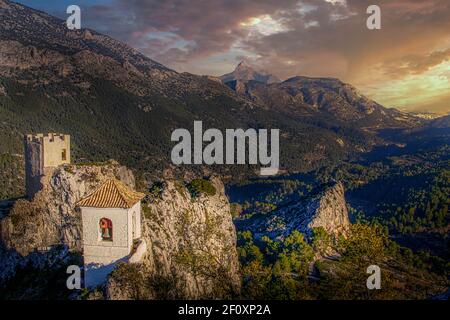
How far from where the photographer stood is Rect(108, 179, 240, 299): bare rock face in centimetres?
4300

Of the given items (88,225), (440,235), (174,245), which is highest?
(88,225)

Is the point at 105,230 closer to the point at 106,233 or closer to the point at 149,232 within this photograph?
the point at 106,233

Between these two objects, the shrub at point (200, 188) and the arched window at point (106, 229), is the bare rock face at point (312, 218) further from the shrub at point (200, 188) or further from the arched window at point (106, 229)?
the arched window at point (106, 229)

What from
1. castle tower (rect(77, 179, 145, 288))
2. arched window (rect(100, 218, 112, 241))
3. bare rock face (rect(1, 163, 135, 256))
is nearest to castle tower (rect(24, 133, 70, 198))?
bare rock face (rect(1, 163, 135, 256))

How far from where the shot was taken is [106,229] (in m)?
36.6

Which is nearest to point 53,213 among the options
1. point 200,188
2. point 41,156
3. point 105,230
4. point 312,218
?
point 41,156

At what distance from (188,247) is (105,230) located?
56.6 ft

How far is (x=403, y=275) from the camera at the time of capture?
267ft

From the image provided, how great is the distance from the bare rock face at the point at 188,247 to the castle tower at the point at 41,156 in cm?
1402

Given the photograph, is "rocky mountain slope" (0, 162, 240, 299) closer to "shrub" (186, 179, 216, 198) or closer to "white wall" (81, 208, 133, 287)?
"shrub" (186, 179, 216, 198)

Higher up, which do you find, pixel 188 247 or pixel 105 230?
pixel 105 230
